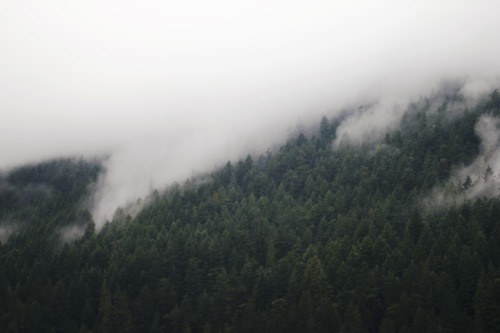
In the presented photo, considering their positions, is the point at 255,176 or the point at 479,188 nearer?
the point at 479,188

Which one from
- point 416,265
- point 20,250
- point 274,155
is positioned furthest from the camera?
point 274,155

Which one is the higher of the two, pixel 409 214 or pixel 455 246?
pixel 409 214

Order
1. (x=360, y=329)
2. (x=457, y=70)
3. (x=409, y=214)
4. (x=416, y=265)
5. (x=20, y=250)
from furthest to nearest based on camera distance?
(x=457, y=70)
(x=20, y=250)
(x=409, y=214)
(x=416, y=265)
(x=360, y=329)

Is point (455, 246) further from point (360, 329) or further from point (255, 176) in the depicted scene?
point (255, 176)

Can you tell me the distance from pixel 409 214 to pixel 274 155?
56.5 metres

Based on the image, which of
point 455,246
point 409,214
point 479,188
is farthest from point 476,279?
point 479,188

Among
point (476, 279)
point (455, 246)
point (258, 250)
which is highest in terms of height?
point (258, 250)

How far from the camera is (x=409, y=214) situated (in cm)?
9594

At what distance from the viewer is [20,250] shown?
12419 centimetres

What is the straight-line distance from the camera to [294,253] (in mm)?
90062

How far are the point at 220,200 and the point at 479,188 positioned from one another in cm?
5695

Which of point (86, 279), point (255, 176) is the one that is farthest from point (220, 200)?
point (86, 279)

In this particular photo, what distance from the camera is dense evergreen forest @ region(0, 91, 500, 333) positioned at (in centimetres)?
7069

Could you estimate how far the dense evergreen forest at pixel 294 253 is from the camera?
7069 cm
